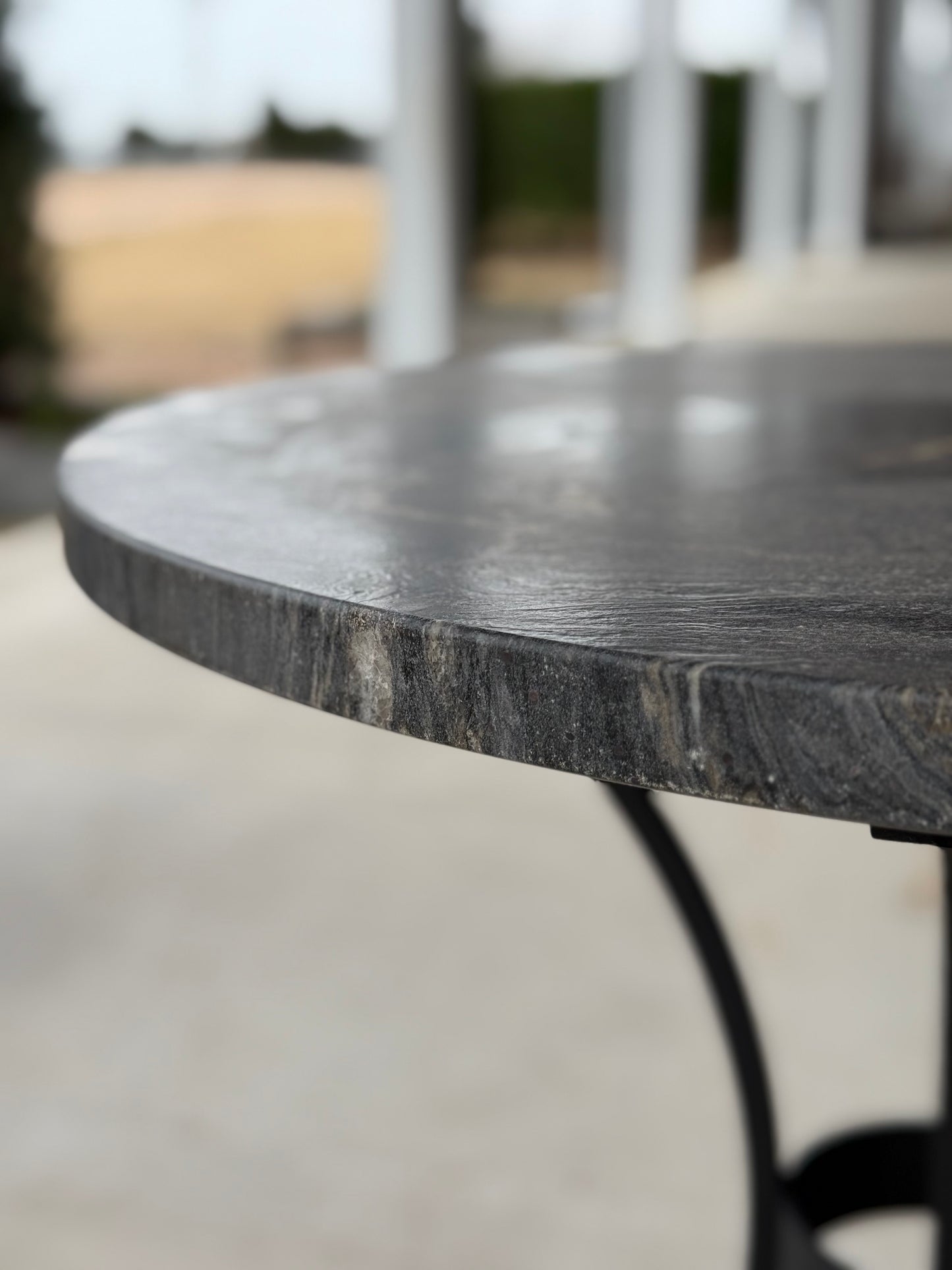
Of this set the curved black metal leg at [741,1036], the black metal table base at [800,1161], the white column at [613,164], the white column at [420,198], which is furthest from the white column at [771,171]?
the curved black metal leg at [741,1036]

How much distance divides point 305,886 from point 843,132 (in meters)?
11.1

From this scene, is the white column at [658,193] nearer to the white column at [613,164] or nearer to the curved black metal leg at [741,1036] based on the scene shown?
the white column at [613,164]

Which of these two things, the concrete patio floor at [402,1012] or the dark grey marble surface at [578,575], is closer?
the dark grey marble surface at [578,575]

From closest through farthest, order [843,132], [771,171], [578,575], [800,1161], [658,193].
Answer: [578,575] → [800,1161] → [658,193] → [771,171] → [843,132]

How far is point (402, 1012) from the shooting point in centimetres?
A: 189

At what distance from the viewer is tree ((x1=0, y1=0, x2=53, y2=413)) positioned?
4062mm

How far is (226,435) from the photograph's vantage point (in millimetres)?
1040

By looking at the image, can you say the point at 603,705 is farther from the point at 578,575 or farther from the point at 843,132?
the point at 843,132

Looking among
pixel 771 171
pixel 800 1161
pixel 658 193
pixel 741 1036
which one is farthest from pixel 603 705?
pixel 771 171

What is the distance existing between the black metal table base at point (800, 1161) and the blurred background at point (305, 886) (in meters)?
0.21

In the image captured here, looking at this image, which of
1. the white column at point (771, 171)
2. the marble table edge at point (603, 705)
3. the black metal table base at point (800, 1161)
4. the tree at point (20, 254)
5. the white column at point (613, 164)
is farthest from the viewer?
the white column at point (771, 171)

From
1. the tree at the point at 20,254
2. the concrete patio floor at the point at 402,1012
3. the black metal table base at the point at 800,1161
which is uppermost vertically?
the tree at the point at 20,254

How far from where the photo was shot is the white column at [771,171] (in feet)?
32.6

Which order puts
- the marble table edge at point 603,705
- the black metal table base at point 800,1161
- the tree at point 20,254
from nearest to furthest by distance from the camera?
the marble table edge at point 603,705 → the black metal table base at point 800,1161 → the tree at point 20,254
